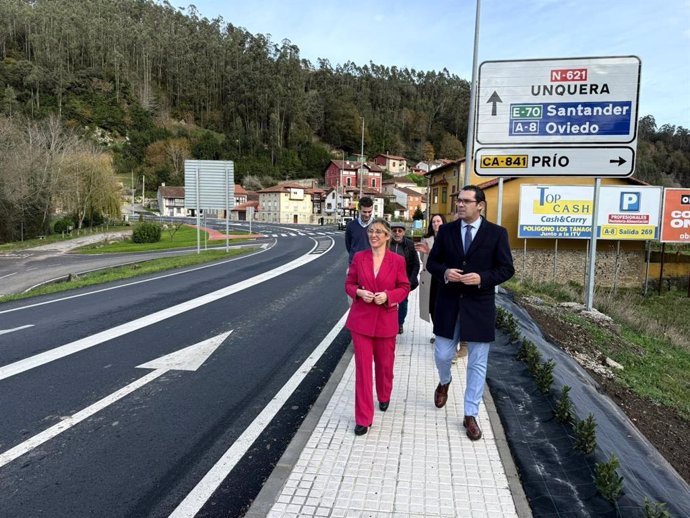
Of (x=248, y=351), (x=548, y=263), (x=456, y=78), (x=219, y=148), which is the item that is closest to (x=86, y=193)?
(x=548, y=263)

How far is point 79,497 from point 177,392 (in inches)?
76.6

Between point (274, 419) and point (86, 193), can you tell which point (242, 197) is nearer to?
point (86, 193)

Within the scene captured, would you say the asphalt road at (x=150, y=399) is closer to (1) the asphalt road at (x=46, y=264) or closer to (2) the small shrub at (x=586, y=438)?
(2) the small shrub at (x=586, y=438)

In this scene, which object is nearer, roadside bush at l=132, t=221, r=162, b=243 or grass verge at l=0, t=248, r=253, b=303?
grass verge at l=0, t=248, r=253, b=303

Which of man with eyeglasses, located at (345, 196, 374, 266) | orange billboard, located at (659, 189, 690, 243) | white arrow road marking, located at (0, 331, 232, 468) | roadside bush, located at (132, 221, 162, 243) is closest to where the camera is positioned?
white arrow road marking, located at (0, 331, 232, 468)

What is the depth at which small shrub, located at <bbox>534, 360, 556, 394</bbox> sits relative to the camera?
488cm

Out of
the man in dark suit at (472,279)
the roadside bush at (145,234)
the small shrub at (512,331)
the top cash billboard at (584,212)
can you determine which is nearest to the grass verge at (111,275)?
the small shrub at (512,331)

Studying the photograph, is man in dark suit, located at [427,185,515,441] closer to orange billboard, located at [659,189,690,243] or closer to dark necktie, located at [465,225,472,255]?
dark necktie, located at [465,225,472,255]

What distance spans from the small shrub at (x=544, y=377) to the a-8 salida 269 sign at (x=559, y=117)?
5.16 meters

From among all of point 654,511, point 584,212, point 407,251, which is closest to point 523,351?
point 407,251

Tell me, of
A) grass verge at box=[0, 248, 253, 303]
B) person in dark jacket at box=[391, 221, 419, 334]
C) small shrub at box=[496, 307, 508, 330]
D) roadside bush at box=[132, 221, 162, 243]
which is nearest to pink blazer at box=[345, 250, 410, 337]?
person in dark jacket at box=[391, 221, 419, 334]

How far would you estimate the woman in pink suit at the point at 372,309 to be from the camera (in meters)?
3.98

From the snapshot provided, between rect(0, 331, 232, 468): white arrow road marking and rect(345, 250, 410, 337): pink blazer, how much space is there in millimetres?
2741

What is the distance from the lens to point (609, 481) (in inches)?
120
